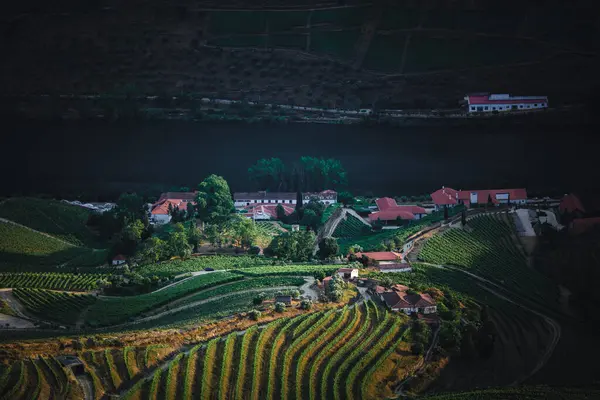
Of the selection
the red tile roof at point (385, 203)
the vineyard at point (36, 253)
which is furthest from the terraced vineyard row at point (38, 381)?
the red tile roof at point (385, 203)

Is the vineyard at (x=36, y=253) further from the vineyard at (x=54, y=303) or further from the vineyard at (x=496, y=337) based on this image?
the vineyard at (x=496, y=337)

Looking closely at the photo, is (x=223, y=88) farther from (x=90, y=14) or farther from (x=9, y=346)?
(x=9, y=346)

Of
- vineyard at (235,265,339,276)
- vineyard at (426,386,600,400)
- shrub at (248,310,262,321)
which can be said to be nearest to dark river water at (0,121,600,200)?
vineyard at (235,265,339,276)

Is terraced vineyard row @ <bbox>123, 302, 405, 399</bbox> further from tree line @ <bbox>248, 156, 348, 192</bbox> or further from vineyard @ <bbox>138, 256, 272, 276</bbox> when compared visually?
tree line @ <bbox>248, 156, 348, 192</bbox>

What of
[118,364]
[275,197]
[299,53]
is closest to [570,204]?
[275,197]

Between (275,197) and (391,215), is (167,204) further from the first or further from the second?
(391,215)

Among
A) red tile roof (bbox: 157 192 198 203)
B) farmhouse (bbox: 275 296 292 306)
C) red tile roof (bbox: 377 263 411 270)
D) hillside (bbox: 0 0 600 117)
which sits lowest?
farmhouse (bbox: 275 296 292 306)
